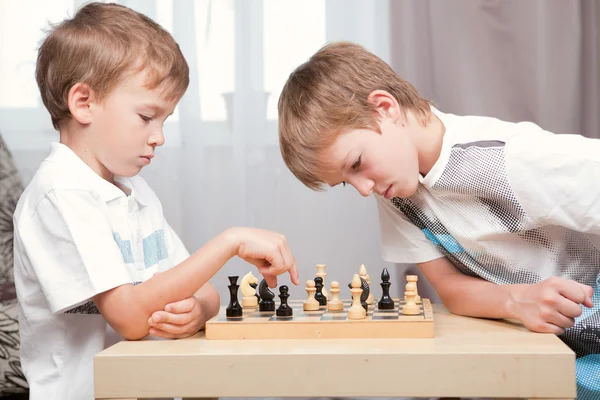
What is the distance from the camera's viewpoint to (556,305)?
120cm

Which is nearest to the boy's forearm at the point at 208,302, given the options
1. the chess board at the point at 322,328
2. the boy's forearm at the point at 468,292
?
the chess board at the point at 322,328

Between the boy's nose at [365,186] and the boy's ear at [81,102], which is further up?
the boy's ear at [81,102]

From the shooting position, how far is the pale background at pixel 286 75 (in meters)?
2.16

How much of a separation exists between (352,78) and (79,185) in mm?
578

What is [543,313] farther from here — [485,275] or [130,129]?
[130,129]

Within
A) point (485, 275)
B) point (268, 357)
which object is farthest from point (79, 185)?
point (485, 275)

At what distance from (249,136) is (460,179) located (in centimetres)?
92

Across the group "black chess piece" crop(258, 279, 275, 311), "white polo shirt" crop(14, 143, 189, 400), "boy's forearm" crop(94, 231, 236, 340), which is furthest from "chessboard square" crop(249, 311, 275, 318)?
"white polo shirt" crop(14, 143, 189, 400)

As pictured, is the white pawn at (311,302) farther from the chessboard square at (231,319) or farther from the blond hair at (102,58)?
the blond hair at (102,58)

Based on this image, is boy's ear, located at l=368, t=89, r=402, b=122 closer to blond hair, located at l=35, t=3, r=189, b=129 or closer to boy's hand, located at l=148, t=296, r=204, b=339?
blond hair, located at l=35, t=3, r=189, b=129

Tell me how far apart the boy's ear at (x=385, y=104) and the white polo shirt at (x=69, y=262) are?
0.53m

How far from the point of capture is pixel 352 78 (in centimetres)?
148

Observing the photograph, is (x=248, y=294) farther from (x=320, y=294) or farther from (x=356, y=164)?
(x=356, y=164)

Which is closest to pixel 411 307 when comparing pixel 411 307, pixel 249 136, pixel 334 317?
pixel 411 307
